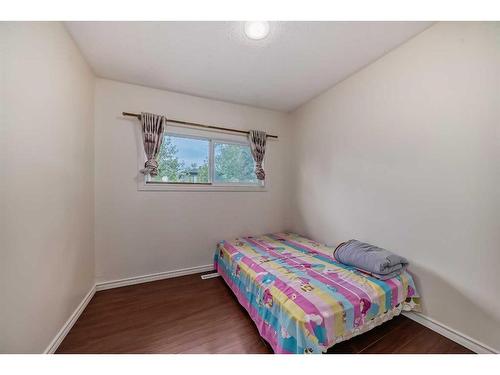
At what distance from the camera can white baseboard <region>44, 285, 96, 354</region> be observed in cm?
121

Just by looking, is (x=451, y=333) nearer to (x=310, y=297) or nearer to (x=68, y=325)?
(x=310, y=297)

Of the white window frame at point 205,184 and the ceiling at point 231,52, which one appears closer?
the ceiling at point 231,52

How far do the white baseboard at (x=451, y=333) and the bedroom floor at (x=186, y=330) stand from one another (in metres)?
0.04

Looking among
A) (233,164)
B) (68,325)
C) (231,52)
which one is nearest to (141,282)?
(68,325)

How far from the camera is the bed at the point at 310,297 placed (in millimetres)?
1068

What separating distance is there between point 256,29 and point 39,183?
184 cm

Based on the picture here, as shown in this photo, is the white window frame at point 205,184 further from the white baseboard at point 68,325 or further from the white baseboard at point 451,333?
the white baseboard at point 451,333

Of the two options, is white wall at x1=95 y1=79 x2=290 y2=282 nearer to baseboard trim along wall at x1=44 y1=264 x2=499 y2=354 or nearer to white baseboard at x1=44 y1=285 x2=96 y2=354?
baseboard trim along wall at x1=44 y1=264 x2=499 y2=354

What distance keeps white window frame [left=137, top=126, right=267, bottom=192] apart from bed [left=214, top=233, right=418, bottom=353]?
103 centimetres

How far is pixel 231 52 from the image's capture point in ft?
5.59

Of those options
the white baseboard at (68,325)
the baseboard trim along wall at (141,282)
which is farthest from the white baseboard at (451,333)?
the white baseboard at (68,325)

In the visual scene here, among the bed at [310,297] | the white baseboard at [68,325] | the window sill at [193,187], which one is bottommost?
the white baseboard at [68,325]

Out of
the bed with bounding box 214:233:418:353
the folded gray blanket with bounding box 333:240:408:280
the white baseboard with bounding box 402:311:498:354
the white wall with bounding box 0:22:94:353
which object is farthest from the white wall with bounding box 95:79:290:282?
the white baseboard with bounding box 402:311:498:354
